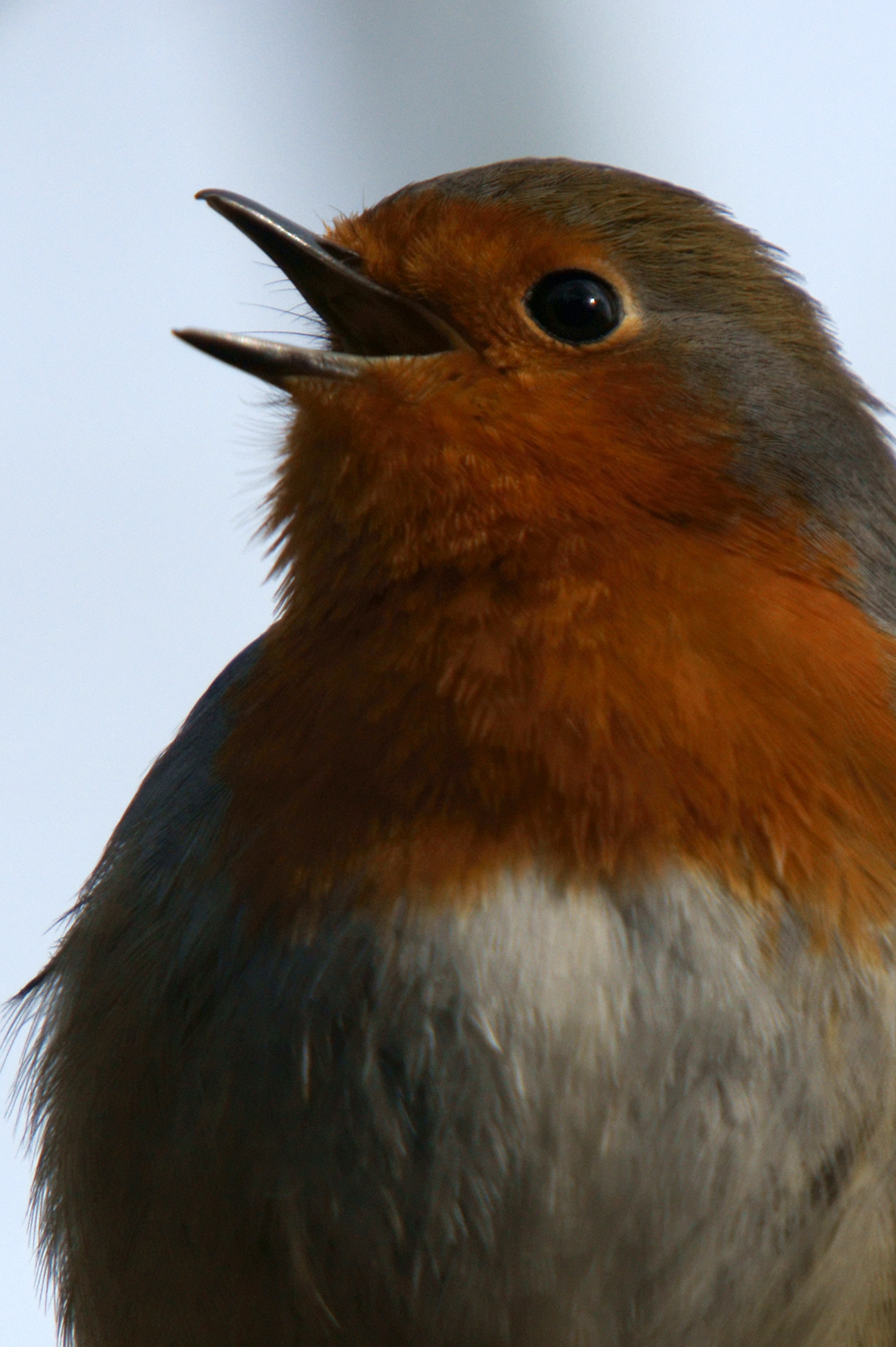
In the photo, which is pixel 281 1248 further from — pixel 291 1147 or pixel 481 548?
pixel 481 548

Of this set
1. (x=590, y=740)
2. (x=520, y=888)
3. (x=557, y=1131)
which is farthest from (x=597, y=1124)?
(x=590, y=740)

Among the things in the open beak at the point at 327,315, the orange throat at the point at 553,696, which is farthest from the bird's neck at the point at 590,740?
the open beak at the point at 327,315

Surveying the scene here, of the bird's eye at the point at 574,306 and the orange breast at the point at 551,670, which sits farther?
the bird's eye at the point at 574,306

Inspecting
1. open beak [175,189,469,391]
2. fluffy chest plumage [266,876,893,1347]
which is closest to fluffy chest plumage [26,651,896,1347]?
fluffy chest plumage [266,876,893,1347]

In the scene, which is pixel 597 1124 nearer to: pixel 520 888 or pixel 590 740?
pixel 520 888

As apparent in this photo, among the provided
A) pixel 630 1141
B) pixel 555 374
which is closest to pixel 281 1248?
pixel 630 1141

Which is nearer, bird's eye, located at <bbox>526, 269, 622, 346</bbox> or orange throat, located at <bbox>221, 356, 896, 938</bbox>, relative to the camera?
orange throat, located at <bbox>221, 356, 896, 938</bbox>

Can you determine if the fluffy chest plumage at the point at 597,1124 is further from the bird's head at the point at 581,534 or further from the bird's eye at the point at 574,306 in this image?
the bird's eye at the point at 574,306

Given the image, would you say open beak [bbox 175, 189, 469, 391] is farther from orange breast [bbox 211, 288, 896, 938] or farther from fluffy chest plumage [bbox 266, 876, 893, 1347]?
fluffy chest plumage [bbox 266, 876, 893, 1347]

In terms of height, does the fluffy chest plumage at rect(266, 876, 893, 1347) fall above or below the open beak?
below
